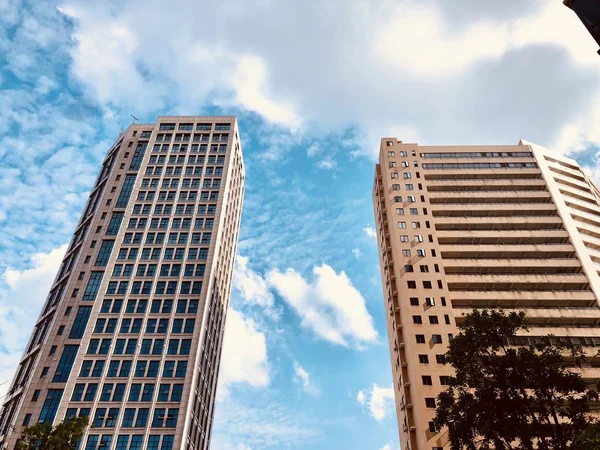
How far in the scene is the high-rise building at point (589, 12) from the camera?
13719 mm

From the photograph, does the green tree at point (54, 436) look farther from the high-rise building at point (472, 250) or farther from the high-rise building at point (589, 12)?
the high-rise building at point (589, 12)

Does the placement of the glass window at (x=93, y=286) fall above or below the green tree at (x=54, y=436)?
above

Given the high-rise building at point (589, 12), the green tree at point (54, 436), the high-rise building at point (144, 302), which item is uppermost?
the high-rise building at point (144, 302)

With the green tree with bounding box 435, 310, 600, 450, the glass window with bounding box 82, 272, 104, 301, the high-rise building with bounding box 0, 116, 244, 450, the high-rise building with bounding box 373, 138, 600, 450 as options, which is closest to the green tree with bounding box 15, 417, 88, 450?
the green tree with bounding box 435, 310, 600, 450

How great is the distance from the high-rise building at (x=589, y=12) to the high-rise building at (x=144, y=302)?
2367 inches

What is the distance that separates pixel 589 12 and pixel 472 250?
175 ft

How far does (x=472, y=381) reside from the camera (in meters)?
26.7

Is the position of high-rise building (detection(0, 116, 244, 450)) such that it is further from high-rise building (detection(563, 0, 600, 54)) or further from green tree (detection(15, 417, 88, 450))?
high-rise building (detection(563, 0, 600, 54))

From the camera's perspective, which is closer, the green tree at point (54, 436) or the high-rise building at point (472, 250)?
the green tree at point (54, 436)

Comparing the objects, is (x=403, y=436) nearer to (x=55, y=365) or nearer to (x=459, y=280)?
(x=459, y=280)

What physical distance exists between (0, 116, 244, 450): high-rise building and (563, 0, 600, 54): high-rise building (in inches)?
2367

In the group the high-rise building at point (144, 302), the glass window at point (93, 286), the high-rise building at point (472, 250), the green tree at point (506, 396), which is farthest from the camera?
the glass window at point (93, 286)

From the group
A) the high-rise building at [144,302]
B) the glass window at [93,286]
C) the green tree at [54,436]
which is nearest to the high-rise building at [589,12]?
the green tree at [54,436]

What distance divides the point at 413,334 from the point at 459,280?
11293 millimetres
